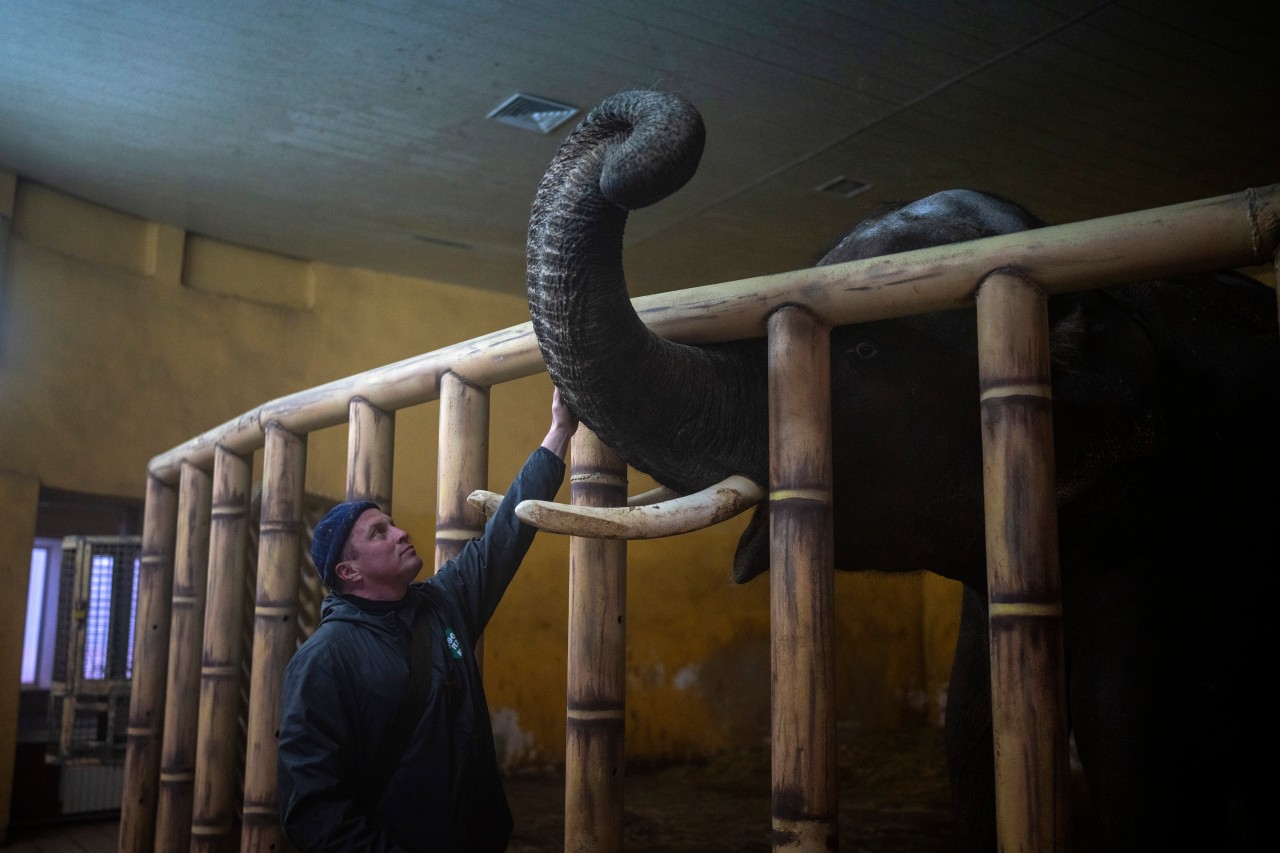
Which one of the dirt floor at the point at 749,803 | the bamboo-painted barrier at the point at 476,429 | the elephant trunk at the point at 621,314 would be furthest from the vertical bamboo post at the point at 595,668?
the dirt floor at the point at 749,803

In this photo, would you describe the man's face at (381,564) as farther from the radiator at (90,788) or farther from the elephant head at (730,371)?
the radiator at (90,788)

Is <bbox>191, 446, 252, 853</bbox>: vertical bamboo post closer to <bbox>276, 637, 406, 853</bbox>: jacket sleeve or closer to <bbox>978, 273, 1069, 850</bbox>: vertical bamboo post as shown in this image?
<bbox>276, 637, 406, 853</bbox>: jacket sleeve

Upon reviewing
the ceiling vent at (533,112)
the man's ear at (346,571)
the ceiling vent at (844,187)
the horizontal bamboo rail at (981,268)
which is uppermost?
the ceiling vent at (533,112)

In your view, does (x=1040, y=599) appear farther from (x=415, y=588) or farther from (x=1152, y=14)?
(x=1152, y=14)

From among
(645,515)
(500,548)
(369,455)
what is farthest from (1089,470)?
(369,455)

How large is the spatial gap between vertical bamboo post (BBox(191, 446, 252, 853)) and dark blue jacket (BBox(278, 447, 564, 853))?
5.34ft

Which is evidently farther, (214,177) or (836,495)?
(214,177)

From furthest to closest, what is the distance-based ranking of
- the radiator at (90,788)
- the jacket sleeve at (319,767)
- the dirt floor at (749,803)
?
the radiator at (90,788) → the dirt floor at (749,803) → the jacket sleeve at (319,767)

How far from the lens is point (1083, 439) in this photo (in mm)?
2348

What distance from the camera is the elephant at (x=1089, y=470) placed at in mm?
2242

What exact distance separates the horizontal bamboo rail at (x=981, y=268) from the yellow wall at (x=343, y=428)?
539cm

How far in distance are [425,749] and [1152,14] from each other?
4.44m

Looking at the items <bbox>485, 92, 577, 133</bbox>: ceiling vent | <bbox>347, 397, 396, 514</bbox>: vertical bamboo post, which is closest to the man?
<bbox>347, 397, 396, 514</bbox>: vertical bamboo post

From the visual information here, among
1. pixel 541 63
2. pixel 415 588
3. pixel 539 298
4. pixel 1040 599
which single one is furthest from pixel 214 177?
pixel 1040 599
